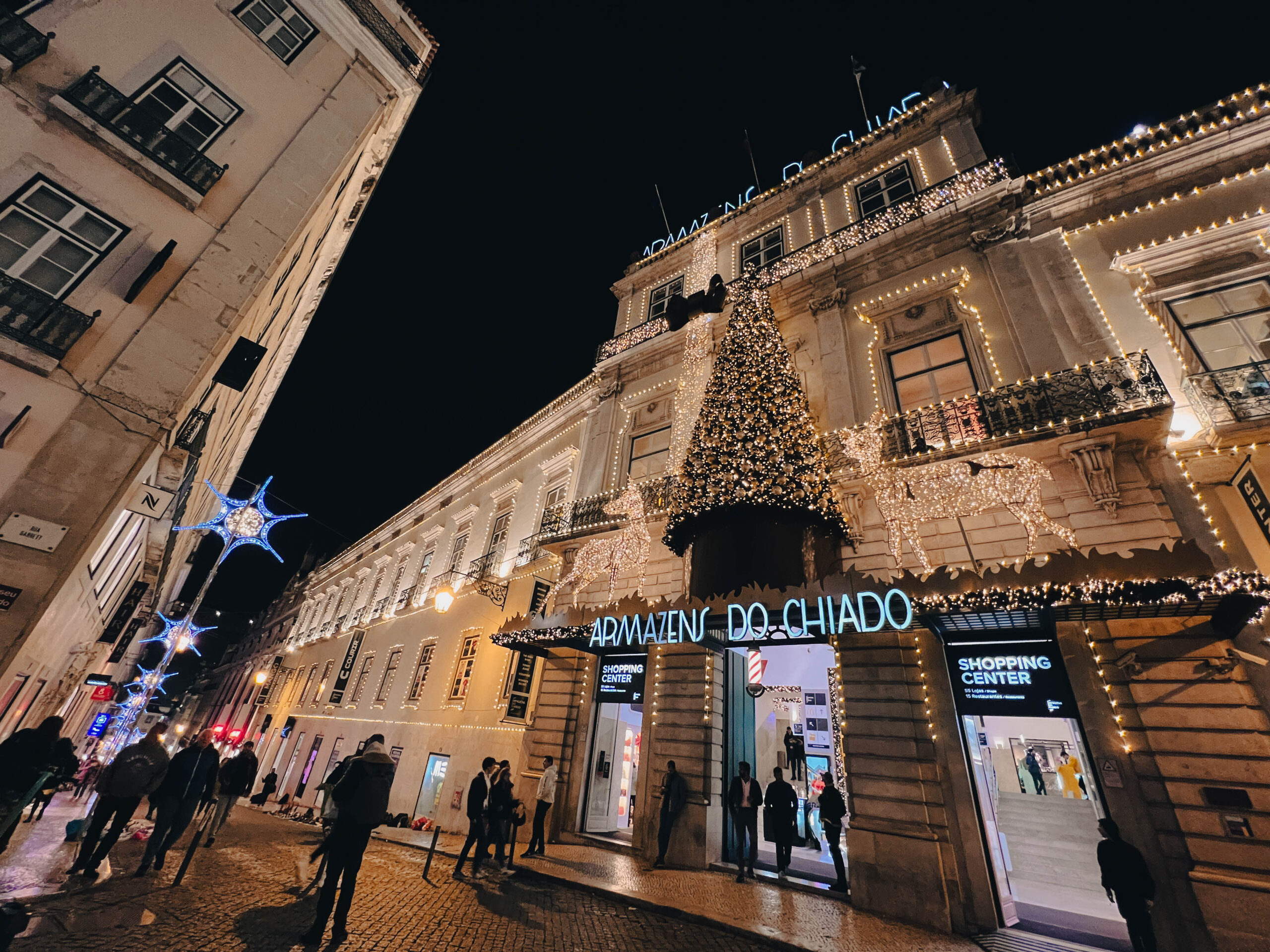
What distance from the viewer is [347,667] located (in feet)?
75.6

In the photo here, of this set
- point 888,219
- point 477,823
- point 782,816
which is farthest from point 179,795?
point 888,219

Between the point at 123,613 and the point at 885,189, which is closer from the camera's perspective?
the point at 885,189

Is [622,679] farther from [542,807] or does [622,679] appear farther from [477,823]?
[477,823]

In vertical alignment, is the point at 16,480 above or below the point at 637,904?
above

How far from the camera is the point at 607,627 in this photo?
9492 mm

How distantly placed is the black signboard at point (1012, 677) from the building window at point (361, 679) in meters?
21.9

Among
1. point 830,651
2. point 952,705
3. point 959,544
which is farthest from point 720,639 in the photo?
point 959,544

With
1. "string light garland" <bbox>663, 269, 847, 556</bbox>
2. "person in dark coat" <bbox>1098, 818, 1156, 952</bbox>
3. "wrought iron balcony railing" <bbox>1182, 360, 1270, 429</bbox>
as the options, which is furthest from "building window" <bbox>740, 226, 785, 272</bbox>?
"person in dark coat" <bbox>1098, 818, 1156, 952</bbox>

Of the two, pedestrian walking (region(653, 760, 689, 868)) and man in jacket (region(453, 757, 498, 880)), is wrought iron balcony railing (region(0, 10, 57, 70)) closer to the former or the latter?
man in jacket (region(453, 757, 498, 880))

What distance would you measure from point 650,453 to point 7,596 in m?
12.4

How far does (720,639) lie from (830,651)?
305 centimetres

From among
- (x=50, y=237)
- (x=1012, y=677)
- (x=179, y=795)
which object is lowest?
(x=179, y=795)

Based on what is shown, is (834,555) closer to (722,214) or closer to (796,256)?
(796,256)

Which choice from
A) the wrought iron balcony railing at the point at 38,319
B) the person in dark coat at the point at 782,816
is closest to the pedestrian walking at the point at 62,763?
the wrought iron balcony railing at the point at 38,319
